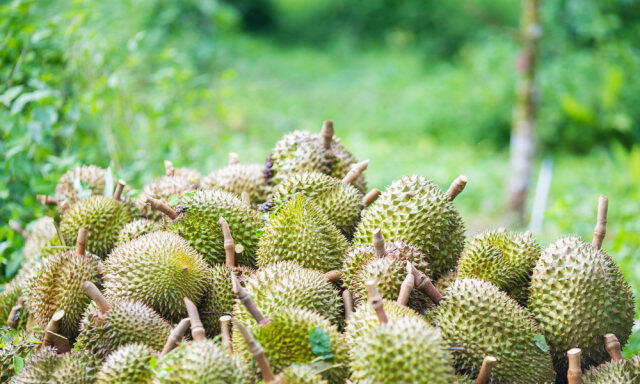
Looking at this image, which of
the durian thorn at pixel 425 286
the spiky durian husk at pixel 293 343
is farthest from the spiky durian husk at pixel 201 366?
the durian thorn at pixel 425 286

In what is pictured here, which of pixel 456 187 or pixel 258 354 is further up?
pixel 456 187

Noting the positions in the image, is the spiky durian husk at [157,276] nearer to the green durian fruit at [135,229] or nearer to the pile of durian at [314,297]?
the pile of durian at [314,297]

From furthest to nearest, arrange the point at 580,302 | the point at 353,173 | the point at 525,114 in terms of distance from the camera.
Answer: the point at 525,114 → the point at 353,173 → the point at 580,302

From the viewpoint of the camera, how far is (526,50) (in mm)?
6672

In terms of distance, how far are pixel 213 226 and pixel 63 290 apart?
0.64 metres

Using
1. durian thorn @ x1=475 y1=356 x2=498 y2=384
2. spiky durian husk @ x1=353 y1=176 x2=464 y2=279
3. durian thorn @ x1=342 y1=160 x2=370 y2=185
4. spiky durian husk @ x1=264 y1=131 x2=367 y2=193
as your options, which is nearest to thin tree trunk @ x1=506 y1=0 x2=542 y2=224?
spiky durian husk @ x1=264 y1=131 x2=367 y2=193

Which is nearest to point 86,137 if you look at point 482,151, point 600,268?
point 600,268

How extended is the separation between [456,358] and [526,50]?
580 centimetres

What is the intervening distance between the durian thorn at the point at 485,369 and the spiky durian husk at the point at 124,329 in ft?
3.60

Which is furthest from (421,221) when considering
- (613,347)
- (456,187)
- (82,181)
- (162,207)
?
(82,181)

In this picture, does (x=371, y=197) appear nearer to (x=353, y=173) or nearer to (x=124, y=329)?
(x=353, y=173)

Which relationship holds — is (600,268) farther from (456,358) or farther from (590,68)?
(590,68)

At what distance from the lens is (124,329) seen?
6.10ft

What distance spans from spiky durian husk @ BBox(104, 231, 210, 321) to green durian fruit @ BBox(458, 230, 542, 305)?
1075mm
